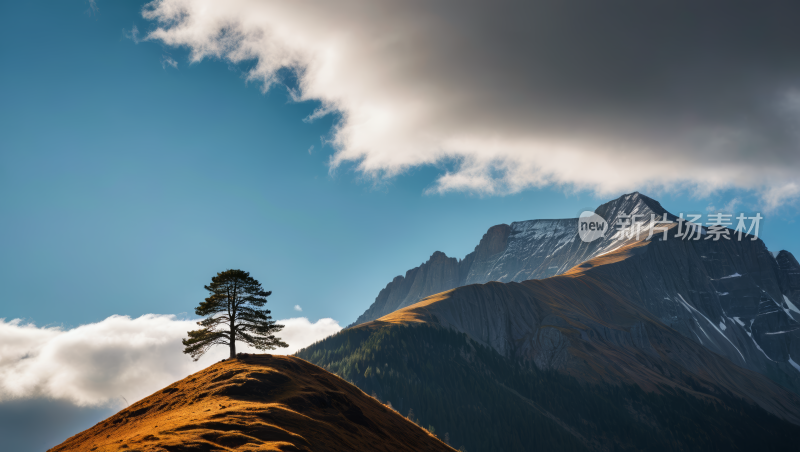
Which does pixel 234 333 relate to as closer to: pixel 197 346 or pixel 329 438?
pixel 197 346

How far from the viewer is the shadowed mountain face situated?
36344mm

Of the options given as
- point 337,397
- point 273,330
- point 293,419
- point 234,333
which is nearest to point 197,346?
point 234,333

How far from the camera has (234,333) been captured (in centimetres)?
6106

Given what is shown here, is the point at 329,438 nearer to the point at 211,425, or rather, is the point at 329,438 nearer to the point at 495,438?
the point at 211,425

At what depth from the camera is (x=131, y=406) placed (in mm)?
52062

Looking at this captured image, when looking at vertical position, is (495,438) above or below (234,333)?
below

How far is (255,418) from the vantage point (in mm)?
40344

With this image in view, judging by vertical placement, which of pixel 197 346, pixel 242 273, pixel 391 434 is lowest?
pixel 391 434

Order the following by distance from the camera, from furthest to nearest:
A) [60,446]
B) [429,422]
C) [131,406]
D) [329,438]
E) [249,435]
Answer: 1. [429,422]
2. [131,406]
3. [60,446]
4. [329,438]
5. [249,435]

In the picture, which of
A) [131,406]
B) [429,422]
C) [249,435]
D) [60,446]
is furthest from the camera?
[429,422]

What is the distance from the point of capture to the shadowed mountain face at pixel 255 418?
36344 mm

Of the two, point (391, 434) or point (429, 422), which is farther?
point (429, 422)

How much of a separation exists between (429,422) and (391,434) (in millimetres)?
149492

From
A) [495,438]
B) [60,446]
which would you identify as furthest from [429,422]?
[60,446]
